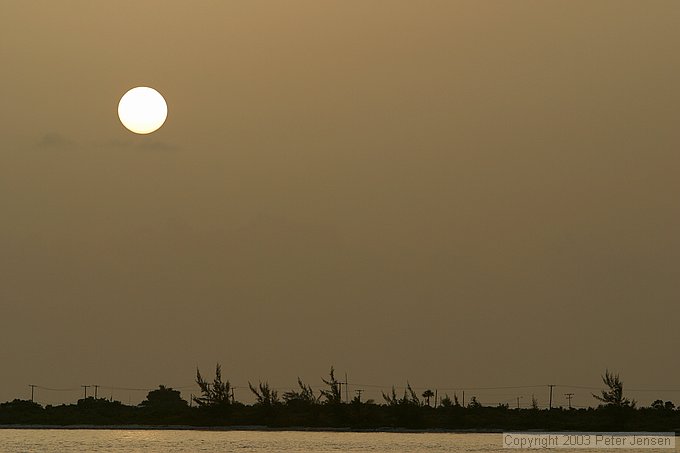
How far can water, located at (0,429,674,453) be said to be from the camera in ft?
503

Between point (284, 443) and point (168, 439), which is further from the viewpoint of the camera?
point (168, 439)

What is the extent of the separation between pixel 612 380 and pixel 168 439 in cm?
5967

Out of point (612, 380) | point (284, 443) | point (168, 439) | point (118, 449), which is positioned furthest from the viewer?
point (612, 380)

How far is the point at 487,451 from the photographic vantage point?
15400 cm

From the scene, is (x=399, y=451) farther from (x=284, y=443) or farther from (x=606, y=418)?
(x=606, y=418)

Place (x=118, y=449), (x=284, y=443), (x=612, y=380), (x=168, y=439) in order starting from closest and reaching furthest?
1. (x=118, y=449)
2. (x=284, y=443)
3. (x=168, y=439)
4. (x=612, y=380)

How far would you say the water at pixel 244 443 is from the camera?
15325 centimetres

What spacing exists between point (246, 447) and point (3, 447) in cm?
2635

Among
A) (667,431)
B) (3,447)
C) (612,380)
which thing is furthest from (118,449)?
(667,431)

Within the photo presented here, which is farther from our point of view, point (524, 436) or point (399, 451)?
point (524, 436)

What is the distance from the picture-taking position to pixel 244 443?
168 meters

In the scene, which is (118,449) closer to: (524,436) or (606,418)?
(524,436)

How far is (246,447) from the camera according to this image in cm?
15750

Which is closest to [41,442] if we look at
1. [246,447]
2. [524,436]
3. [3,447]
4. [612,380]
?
[3,447]
